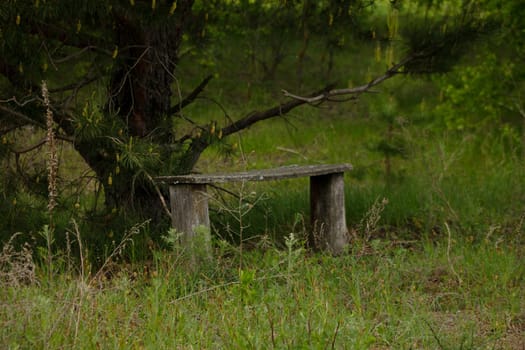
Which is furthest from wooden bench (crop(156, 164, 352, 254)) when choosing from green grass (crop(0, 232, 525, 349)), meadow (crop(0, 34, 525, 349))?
green grass (crop(0, 232, 525, 349))

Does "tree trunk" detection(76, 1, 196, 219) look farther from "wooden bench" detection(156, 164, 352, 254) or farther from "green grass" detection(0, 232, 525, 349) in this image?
"green grass" detection(0, 232, 525, 349)

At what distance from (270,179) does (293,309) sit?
163 centimetres

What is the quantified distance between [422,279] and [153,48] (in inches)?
99.3

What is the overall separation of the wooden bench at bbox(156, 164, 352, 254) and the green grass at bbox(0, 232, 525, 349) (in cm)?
37

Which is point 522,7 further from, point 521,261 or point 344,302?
point 344,302

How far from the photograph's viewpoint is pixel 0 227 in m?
5.82

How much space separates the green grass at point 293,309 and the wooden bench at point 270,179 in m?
0.37

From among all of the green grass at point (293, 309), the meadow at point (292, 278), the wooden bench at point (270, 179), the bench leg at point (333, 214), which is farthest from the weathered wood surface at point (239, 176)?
the green grass at point (293, 309)

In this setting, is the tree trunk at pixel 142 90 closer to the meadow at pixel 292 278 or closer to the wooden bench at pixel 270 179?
the meadow at pixel 292 278

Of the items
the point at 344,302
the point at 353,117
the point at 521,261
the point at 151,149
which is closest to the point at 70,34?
the point at 151,149

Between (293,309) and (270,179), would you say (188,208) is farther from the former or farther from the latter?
(293,309)

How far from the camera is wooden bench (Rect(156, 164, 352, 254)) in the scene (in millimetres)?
5375

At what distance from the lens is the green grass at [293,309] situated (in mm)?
3396

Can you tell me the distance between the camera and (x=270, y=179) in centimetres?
554
